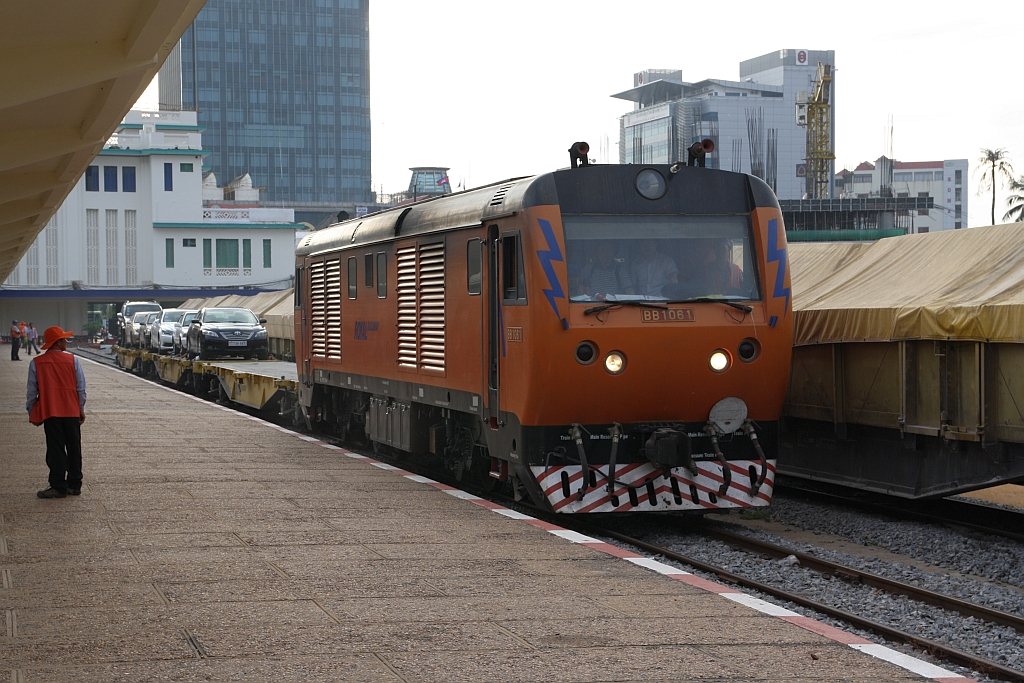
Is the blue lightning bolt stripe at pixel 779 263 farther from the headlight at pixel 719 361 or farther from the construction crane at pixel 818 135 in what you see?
the construction crane at pixel 818 135

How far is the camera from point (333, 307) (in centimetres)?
1675

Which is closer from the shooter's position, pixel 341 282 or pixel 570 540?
pixel 570 540

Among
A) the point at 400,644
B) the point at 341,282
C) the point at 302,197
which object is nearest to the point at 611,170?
the point at 400,644

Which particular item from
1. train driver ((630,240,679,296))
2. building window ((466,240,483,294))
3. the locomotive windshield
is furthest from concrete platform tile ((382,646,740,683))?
building window ((466,240,483,294))

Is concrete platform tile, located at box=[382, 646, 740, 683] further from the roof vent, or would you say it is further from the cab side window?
the roof vent

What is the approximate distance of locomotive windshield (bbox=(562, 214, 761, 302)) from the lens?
1031 cm

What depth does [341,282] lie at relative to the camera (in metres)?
16.3

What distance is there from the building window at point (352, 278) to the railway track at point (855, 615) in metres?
6.07

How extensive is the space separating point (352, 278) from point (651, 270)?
6297 millimetres

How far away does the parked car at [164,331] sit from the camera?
1515 inches

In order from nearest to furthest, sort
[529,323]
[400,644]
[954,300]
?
[400,644]
[529,323]
[954,300]

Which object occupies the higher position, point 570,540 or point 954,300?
point 954,300

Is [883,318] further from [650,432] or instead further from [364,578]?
[364,578]

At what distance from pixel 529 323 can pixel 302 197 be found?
135865mm
